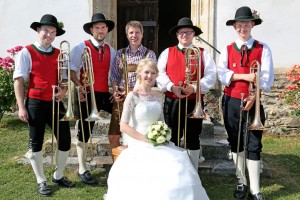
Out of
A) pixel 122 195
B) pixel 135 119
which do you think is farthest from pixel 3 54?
pixel 122 195

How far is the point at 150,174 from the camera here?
12.0 feet

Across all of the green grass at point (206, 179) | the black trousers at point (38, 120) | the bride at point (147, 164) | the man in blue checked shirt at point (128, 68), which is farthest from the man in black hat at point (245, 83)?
the black trousers at point (38, 120)

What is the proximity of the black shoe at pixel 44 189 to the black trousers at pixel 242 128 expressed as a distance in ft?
7.37

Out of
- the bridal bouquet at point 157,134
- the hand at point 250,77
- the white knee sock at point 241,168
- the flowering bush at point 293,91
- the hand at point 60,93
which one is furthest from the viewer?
the flowering bush at point 293,91

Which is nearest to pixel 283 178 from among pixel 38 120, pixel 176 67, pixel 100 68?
pixel 176 67

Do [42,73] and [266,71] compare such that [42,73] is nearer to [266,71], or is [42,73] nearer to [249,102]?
[249,102]

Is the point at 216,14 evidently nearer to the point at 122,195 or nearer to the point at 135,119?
the point at 135,119

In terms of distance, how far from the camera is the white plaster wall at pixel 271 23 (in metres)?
7.27

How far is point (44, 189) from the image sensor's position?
4.71 m

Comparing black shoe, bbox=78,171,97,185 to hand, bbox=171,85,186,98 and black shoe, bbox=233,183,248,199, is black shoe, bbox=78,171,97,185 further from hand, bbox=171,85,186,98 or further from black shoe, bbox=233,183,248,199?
black shoe, bbox=233,183,248,199

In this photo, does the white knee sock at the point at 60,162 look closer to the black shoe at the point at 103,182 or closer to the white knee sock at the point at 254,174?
the black shoe at the point at 103,182

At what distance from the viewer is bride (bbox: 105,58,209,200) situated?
3590 mm

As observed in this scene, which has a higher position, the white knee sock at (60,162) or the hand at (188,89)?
the hand at (188,89)

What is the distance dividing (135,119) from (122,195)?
90 cm
